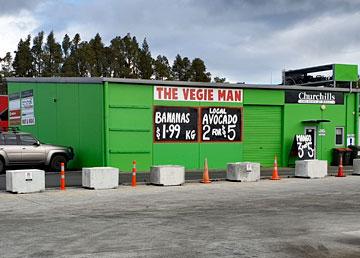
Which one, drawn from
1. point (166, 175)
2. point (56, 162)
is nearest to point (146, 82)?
point (56, 162)

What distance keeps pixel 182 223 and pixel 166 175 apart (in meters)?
7.56

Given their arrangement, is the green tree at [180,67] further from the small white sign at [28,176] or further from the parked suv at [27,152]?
the small white sign at [28,176]

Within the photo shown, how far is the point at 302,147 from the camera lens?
27.7m

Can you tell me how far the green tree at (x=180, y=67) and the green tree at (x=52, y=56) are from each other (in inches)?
604

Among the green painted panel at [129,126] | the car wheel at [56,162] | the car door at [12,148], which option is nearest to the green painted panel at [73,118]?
the green painted panel at [129,126]

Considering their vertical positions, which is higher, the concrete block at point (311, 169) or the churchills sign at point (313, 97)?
the churchills sign at point (313, 97)

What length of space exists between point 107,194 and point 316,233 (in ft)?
24.8

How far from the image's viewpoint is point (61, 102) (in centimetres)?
2611

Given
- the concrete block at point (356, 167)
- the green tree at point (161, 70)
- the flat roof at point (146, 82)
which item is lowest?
the concrete block at point (356, 167)

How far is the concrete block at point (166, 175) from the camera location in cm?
1825

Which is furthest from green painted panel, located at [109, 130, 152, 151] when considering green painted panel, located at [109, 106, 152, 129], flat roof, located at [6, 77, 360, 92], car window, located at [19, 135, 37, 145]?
car window, located at [19, 135, 37, 145]

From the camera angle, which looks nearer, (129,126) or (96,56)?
(129,126)

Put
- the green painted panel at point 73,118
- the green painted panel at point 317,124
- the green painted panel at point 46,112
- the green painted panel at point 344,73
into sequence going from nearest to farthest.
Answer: the green painted panel at point 73,118 < the green painted panel at point 46,112 < the green painted panel at point 317,124 < the green painted panel at point 344,73

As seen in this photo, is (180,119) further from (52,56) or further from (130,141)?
(52,56)
